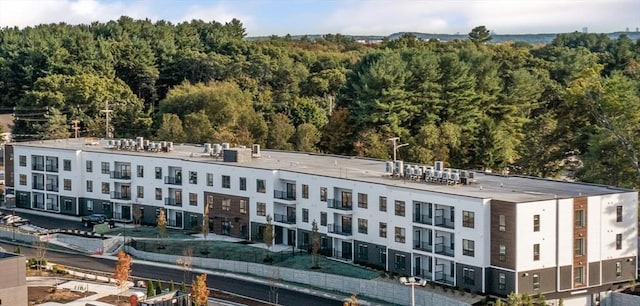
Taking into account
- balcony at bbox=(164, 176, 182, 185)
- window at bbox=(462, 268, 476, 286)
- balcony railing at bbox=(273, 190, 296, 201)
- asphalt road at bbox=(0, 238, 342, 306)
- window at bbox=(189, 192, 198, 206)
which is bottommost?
asphalt road at bbox=(0, 238, 342, 306)

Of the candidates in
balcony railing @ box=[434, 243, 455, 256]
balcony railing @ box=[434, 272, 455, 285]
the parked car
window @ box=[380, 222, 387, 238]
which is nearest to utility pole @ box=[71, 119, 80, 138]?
the parked car

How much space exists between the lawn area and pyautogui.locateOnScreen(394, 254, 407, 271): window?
4.06ft

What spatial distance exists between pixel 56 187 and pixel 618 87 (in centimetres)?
4301

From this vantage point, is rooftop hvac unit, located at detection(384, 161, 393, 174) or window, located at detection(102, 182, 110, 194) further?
window, located at detection(102, 182, 110, 194)

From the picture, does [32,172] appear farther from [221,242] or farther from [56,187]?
[221,242]

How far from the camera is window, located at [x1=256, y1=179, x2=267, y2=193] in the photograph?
196 ft

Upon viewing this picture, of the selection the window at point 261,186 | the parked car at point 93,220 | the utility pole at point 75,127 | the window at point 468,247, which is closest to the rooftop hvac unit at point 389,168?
the window at point 261,186

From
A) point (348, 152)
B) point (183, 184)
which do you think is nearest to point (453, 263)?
point (183, 184)

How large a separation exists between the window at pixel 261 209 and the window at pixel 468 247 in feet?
52.7

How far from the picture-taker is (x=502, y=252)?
46.4 m

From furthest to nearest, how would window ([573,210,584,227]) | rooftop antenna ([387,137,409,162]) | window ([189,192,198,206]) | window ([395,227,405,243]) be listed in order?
rooftop antenna ([387,137,409,162]) < window ([189,192,198,206]) < window ([395,227,405,243]) < window ([573,210,584,227])

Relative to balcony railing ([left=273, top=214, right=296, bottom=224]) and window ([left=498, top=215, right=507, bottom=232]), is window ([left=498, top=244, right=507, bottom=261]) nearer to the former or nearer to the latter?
window ([left=498, top=215, right=507, bottom=232])

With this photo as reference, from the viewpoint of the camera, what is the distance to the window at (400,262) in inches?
2014

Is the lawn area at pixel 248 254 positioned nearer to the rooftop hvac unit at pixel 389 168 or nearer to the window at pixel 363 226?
the window at pixel 363 226
